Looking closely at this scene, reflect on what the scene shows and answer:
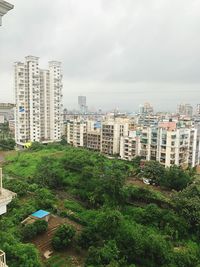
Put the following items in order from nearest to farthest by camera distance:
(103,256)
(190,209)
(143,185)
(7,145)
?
(103,256), (190,209), (143,185), (7,145)

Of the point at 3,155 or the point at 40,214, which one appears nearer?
the point at 40,214

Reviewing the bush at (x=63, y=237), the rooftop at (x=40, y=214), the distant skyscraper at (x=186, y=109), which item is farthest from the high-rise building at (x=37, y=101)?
the distant skyscraper at (x=186, y=109)

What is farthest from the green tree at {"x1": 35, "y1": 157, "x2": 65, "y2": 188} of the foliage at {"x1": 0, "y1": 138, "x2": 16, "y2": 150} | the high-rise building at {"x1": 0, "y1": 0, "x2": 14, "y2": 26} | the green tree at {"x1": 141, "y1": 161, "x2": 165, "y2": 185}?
the high-rise building at {"x1": 0, "y1": 0, "x2": 14, "y2": 26}

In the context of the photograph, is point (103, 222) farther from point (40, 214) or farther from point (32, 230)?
point (40, 214)

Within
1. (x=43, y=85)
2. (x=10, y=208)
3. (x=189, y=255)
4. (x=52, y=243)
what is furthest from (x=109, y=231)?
(x=43, y=85)

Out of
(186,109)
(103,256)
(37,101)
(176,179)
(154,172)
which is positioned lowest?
(103,256)

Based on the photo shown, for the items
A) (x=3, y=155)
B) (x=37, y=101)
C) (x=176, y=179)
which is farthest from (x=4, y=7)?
(x=37, y=101)

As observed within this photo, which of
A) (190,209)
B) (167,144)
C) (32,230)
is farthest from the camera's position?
(167,144)
